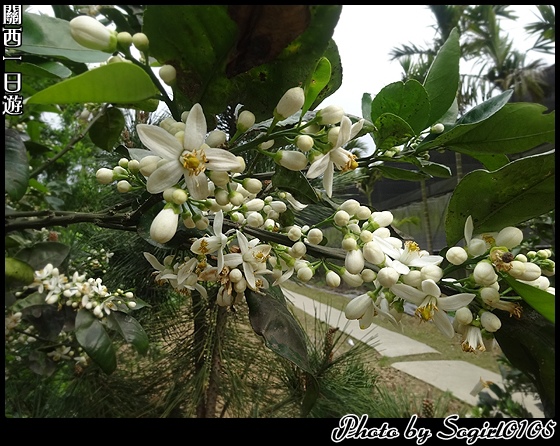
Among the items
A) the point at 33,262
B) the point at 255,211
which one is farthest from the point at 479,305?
the point at 33,262

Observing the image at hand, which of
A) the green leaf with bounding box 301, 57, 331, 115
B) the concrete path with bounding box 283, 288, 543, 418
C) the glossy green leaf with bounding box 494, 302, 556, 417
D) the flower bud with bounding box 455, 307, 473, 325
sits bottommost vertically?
the concrete path with bounding box 283, 288, 543, 418

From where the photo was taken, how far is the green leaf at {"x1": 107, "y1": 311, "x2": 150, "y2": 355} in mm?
490

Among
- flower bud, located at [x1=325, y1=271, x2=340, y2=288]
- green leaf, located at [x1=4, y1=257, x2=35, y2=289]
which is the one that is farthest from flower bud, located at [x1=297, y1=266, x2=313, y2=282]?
green leaf, located at [x1=4, y1=257, x2=35, y2=289]

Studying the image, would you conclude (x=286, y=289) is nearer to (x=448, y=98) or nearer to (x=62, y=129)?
(x=448, y=98)

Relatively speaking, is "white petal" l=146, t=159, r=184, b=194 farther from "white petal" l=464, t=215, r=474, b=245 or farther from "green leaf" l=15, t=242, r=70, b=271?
"green leaf" l=15, t=242, r=70, b=271

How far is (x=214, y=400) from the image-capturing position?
871 mm

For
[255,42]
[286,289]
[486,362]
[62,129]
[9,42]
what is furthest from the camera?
[486,362]

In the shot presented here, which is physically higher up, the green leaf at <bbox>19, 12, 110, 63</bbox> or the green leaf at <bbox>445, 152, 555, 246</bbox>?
the green leaf at <bbox>19, 12, 110, 63</bbox>

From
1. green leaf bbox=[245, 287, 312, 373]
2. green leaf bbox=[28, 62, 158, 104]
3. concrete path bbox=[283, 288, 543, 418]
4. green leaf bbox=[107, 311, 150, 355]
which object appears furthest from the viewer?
concrete path bbox=[283, 288, 543, 418]

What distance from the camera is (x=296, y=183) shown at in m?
0.24

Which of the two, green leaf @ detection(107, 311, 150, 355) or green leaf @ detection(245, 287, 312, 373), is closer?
green leaf @ detection(245, 287, 312, 373)

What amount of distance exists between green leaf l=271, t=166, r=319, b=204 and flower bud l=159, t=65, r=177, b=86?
9 cm

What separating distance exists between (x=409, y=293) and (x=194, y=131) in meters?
0.15

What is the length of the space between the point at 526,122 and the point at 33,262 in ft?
1.95
